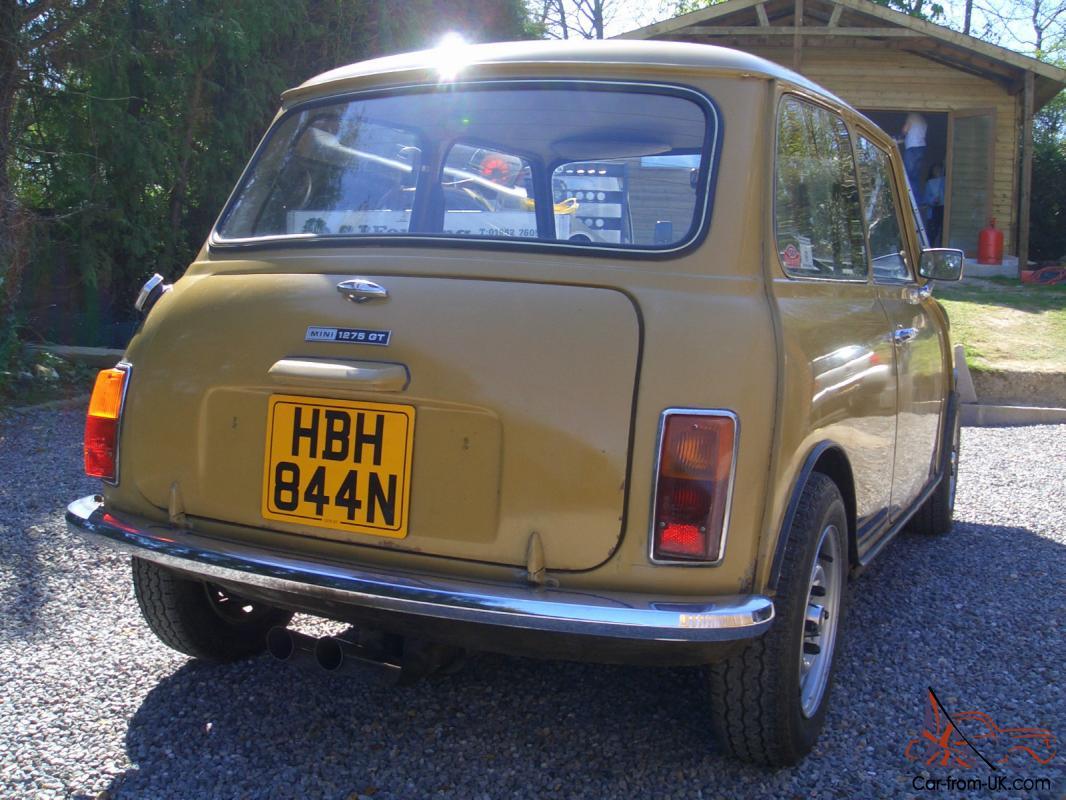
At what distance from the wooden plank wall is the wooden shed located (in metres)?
0.02

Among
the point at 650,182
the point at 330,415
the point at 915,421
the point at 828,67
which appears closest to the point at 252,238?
the point at 330,415

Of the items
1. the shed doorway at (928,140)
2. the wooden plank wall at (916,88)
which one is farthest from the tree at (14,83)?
the shed doorway at (928,140)

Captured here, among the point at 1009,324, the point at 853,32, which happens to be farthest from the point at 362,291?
the point at 853,32

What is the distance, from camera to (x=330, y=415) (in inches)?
97.0

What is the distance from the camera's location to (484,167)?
321cm

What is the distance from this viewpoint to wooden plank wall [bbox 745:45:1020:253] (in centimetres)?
1572

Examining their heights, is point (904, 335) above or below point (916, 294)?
below

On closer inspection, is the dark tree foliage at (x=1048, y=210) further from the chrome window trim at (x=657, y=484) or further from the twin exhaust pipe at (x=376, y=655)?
the twin exhaust pipe at (x=376, y=655)

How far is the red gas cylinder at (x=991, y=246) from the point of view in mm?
15312

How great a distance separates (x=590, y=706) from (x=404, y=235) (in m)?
1.55

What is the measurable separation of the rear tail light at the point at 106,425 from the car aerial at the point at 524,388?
1 centimetres

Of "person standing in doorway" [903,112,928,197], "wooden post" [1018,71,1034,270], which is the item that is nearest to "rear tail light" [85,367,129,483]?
"wooden post" [1018,71,1034,270]

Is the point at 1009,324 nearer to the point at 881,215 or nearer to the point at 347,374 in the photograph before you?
the point at 881,215

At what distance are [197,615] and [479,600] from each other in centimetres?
136
